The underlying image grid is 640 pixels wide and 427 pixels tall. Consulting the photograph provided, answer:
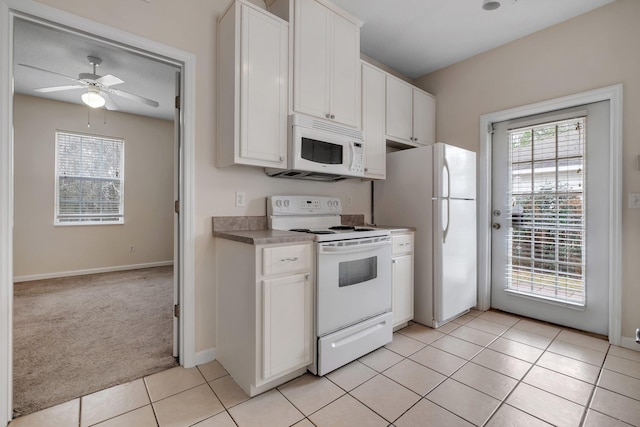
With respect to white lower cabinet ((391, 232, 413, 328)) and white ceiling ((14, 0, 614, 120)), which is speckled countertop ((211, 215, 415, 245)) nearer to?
white lower cabinet ((391, 232, 413, 328))

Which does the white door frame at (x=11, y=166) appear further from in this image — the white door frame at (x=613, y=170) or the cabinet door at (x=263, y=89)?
the white door frame at (x=613, y=170)

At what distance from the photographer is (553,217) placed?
2799 mm

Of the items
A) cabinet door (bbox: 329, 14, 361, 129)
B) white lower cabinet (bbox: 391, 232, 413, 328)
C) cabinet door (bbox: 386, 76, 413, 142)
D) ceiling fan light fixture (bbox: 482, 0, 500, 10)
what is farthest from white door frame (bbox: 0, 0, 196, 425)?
ceiling fan light fixture (bbox: 482, 0, 500, 10)

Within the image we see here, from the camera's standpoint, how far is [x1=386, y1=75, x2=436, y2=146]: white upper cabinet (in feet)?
9.97

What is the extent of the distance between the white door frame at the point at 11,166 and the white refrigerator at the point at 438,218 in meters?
1.91

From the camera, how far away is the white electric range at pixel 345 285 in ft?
6.27

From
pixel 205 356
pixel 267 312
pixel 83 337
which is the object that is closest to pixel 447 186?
pixel 267 312

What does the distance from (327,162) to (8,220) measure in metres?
1.90

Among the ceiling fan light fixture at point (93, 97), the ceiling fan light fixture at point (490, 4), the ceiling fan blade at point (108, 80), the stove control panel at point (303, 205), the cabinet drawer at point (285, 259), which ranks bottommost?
the cabinet drawer at point (285, 259)

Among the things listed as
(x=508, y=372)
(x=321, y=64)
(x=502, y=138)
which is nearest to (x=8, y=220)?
(x=321, y=64)

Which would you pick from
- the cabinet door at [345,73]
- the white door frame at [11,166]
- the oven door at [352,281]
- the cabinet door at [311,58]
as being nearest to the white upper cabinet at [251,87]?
the cabinet door at [311,58]

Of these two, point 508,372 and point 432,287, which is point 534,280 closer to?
point 432,287

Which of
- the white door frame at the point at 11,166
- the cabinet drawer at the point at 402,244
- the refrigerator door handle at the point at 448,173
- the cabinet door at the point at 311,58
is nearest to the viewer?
the white door frame at the point at 11,166

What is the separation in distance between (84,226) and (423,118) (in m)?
5.23
